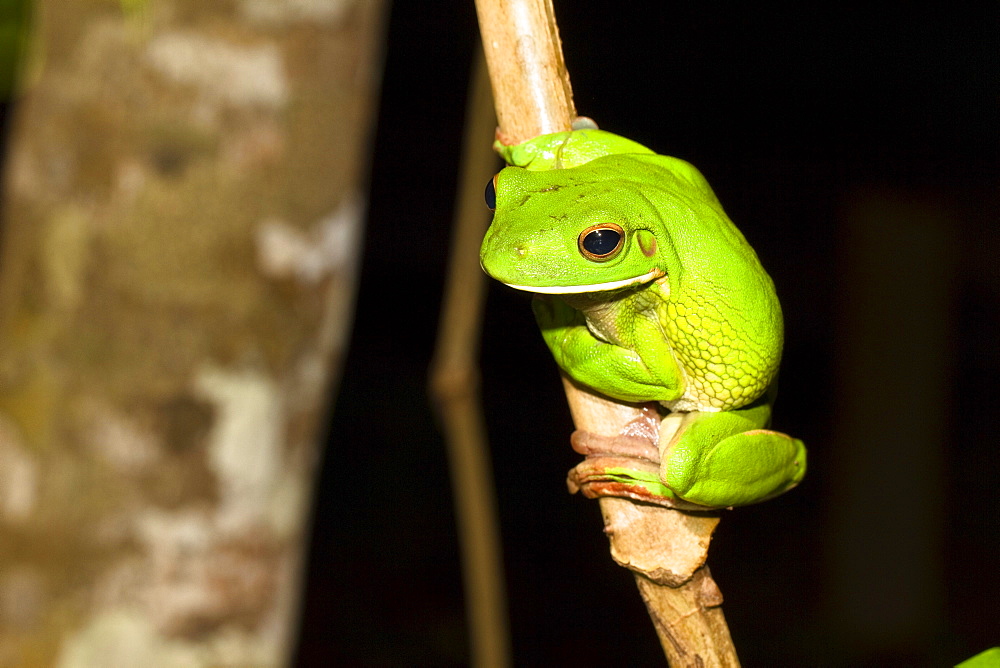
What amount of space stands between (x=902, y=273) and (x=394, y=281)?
6.16 ft

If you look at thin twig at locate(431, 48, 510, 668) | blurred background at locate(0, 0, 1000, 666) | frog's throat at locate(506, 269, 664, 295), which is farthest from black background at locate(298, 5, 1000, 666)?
frog's throat at locate(506, 269, 664, 295)

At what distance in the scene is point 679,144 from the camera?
10.9ft

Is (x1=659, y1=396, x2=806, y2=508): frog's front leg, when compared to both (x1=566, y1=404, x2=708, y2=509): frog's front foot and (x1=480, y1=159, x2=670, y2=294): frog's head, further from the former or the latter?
(x1=480, y1=159, x2=670, y2=294): frog's head

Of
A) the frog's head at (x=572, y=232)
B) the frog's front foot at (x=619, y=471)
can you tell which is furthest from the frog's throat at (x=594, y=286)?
the frog's front foot at (x=619, y=471)

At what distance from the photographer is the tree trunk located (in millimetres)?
1235

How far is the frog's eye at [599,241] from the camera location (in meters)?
0.69

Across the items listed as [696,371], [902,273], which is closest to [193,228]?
[696,371]

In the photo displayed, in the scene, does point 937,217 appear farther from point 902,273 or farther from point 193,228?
point 193,228

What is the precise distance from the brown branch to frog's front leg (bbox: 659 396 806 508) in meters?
0.04

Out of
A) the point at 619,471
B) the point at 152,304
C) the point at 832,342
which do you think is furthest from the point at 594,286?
the point at 832,342

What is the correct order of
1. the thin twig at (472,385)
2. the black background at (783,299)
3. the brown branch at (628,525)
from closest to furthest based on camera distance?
the brown branch at (628,525)
the thin twig at (472,385)
the black background at (783,299)

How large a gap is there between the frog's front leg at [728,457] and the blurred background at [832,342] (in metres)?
2.11

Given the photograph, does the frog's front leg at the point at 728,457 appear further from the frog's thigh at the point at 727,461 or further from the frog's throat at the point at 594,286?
the frog's throat at the point at 594,286

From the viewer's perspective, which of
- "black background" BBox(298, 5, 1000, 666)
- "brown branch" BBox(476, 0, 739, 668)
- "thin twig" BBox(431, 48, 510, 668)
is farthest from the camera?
"black background" BBox(298, 5, 1000, 666)
